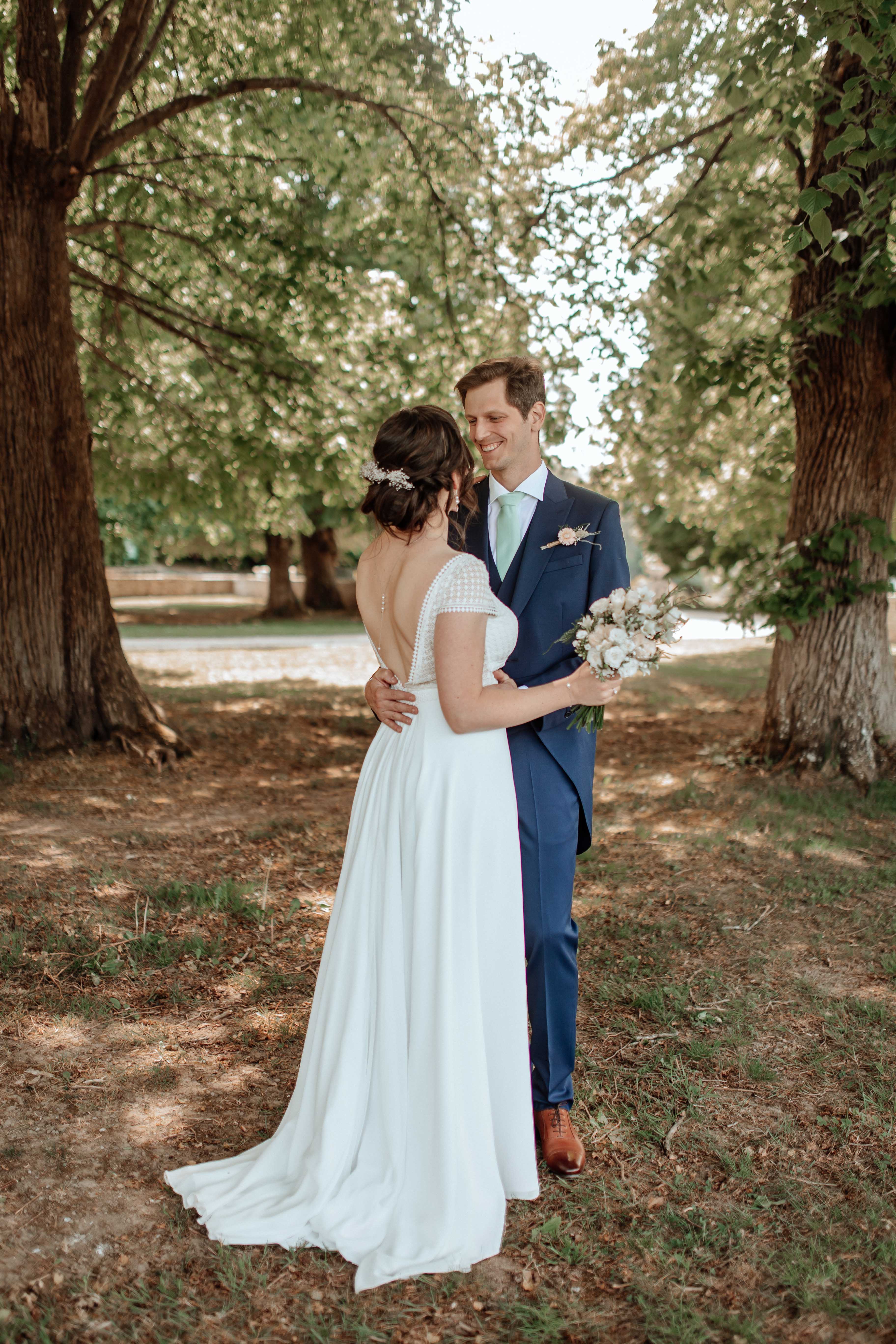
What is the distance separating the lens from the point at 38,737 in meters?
8.08

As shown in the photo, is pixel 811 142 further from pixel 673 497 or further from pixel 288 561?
pixel 288 561

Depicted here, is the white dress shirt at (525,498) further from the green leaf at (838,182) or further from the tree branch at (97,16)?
the tree branch at (97,16)

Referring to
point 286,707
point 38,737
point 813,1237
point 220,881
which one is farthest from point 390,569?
point 286,707

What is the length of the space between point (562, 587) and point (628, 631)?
494 mm

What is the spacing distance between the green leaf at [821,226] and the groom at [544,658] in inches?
79.7

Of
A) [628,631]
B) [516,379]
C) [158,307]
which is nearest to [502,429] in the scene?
[516,379]

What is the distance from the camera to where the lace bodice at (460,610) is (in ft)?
8.97

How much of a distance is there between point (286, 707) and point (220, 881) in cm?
625

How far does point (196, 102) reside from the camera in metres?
8.29

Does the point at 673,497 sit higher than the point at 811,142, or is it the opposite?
the point at 811,142

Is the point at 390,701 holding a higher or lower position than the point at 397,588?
lower

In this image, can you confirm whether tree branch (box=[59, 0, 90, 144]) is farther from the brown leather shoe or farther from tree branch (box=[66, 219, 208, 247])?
the brown leather shoe

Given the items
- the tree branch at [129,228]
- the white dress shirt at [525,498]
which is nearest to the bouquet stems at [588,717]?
the white dress shirt at [525,498]

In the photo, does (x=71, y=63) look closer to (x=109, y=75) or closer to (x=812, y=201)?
(x=109, y=75)
